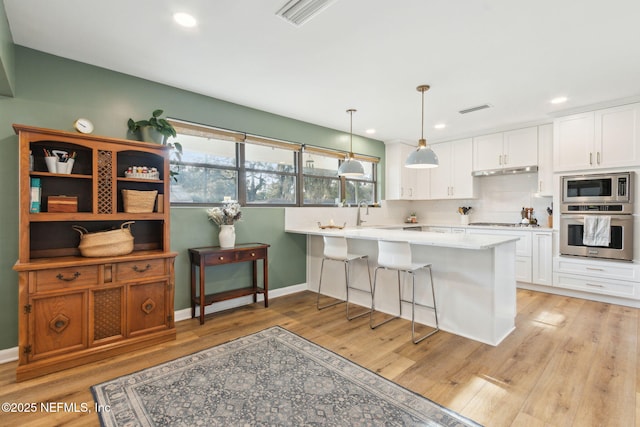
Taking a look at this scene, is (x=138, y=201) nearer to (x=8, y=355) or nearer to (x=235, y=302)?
(x=8, y=355)

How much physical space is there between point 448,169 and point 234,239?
4.15 meters

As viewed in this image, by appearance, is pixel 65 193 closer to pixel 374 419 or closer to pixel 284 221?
pixel 284 221

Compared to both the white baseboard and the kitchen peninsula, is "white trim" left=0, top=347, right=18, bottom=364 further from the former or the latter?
the kitchen peninsula

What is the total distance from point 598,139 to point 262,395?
16.3ft

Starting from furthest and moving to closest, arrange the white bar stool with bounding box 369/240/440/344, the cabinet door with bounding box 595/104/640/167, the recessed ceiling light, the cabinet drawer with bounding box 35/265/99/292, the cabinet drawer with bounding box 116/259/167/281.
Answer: the cabinet door with bounding box 595/104/640/167, the white bar stool with bounding box 369/240/440/344, the cabinet drawer with bounding box 116/259/167/281, the cabinet drawer with bounding box 35/265/99/292, the recessed ceiling light

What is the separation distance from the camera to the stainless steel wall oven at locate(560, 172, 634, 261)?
12.6ft

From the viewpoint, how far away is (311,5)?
208 centimetres

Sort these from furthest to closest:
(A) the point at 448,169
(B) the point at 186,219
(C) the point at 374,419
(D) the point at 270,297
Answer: (A) the point at 448,169 < (D) the point at 270,297 < (B) the point at 186,219 < (C) the point at 374,419

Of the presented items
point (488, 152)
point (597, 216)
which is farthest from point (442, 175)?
point (597, 216)

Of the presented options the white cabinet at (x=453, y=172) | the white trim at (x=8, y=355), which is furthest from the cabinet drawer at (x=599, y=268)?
the white trim at (x=8, y=355)

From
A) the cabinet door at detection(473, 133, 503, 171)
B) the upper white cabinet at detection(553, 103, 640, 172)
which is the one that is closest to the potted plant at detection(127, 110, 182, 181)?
the cabinet door at detection(473, 133, 503, 171)

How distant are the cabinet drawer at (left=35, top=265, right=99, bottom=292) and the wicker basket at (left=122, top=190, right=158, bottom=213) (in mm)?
599

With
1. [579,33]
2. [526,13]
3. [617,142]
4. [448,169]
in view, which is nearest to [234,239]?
[526,13]

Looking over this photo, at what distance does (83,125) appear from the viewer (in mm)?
2742
